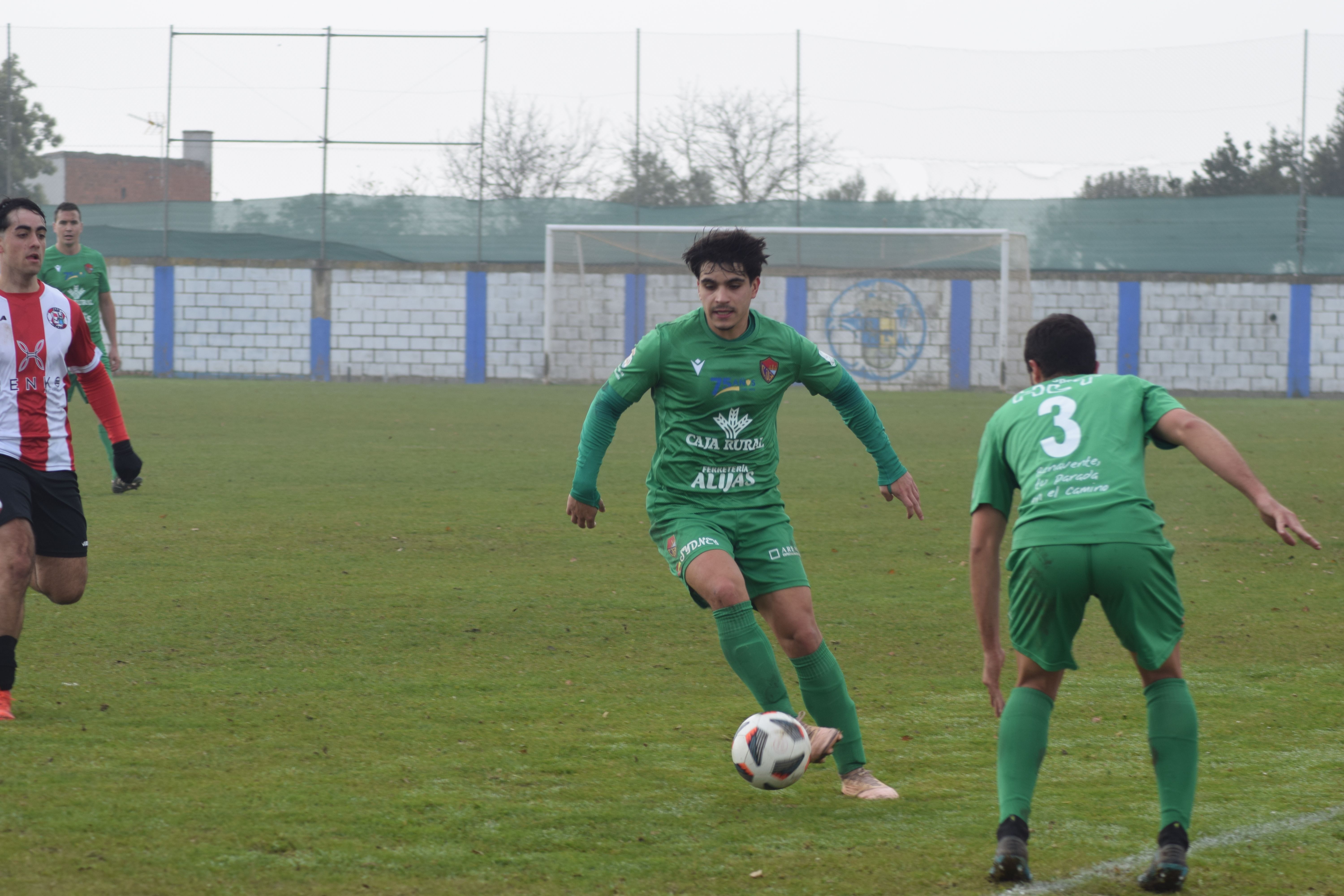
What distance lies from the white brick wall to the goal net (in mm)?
59

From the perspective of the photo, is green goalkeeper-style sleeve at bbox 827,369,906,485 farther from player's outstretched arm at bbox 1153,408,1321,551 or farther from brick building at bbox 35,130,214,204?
brick building at bbox 35,130,214,204

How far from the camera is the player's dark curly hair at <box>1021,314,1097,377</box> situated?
154 inches

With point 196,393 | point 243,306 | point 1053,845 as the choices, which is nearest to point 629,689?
point 1053,845

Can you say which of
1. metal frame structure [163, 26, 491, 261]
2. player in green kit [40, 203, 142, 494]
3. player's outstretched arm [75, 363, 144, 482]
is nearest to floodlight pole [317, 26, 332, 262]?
metal frame structure [163, 26, 491, 261]

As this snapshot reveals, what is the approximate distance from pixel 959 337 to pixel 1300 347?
8142 mm

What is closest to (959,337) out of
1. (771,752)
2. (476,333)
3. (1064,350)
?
(476,333)

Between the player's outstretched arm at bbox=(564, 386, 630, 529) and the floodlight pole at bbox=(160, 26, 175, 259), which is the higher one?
the floodlight pole at bbox=(160, 26, 175, 259)

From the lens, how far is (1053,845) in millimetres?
3975

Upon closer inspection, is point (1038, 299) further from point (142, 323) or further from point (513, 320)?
point (142, 323)

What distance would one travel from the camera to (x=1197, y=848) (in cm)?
394

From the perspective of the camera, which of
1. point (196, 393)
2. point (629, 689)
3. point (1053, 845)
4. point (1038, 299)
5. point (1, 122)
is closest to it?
point (1053, 845)

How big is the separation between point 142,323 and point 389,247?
6272mm

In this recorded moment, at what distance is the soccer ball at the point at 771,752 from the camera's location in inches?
173

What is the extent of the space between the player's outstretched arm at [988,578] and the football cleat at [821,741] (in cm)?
77
